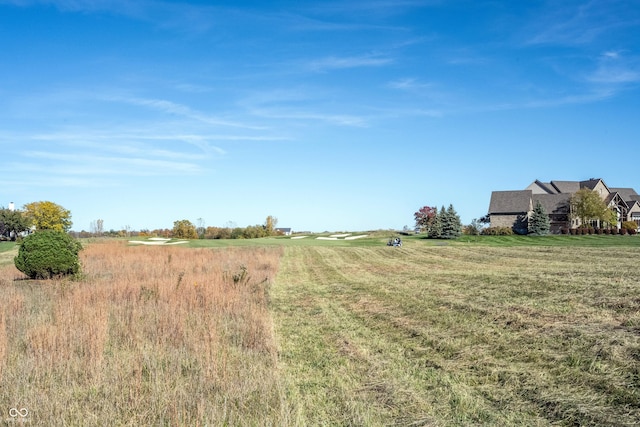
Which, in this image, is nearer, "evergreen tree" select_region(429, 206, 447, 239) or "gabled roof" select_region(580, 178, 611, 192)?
"evergreen tree" select_region(429, 206, 447, 239)

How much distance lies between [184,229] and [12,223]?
26.2 m

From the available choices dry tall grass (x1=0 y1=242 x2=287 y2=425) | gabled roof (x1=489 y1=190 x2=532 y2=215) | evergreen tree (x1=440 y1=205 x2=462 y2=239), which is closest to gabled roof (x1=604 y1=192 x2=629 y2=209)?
gabled roof (x1=489 y1=190 x2=532 y2=215)

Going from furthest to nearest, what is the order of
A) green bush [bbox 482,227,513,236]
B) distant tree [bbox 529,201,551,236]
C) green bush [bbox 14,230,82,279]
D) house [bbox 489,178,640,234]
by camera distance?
house [bbox 489,178,640,234] → distant tree [bbox 529,201,551,236] → green bush [bbox 482,227,513,236] → green bush [bbox 14,230,82,279]

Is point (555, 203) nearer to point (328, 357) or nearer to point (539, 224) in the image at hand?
point (539, 224)

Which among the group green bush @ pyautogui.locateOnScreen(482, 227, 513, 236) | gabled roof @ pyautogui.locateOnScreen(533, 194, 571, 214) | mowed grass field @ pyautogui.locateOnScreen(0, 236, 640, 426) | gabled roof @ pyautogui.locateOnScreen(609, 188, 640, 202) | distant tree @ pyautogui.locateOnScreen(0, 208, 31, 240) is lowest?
mowed grass field @ pyautogui.locateOnScreen(0, 236, 640, 426)

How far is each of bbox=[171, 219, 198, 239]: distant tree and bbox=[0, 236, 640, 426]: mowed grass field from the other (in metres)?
51.4

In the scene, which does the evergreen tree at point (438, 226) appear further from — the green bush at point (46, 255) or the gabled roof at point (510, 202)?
the green bush at point (46, 255)

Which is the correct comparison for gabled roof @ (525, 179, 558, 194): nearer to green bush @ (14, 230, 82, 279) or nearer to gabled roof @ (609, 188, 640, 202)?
gabled roof @ (609, 188, 640, 202)

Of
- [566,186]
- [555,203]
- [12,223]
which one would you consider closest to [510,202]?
[555,203]

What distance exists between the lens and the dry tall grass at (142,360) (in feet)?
16.1

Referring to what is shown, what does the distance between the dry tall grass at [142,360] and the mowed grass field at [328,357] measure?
0.09ft

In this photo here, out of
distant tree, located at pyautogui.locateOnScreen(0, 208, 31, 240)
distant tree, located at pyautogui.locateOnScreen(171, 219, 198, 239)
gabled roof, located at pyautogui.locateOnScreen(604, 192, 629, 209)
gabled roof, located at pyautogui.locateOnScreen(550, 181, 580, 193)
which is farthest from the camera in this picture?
gabled roof, located at pyautogui.locateOnScreen(550, 181, 580, 193)

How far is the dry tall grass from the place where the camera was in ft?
16.1

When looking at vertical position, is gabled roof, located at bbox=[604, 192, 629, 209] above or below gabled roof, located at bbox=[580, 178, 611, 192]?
below
